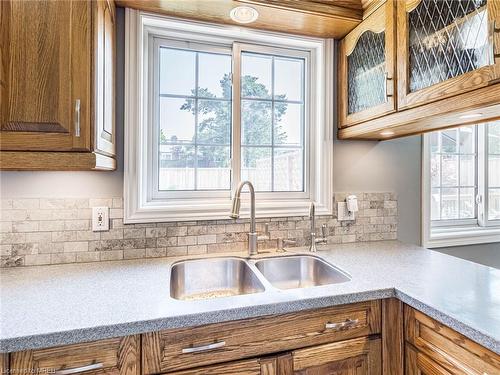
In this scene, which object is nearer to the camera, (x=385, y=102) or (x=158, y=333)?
(x=158, y=333)

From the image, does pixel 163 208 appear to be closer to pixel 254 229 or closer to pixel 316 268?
pixel 254 229

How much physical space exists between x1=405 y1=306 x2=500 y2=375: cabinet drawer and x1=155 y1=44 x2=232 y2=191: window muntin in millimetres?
1091

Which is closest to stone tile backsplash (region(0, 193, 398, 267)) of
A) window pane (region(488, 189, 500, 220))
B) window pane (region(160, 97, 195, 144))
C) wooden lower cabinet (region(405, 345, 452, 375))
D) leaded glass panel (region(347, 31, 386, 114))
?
window pane (region(160, 97, 195, 144))

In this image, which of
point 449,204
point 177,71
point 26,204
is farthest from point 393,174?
point 26,204

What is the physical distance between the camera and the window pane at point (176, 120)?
→ 162 cm

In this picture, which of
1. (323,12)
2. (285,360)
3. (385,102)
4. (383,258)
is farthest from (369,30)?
(285,360)

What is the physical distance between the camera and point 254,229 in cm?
153

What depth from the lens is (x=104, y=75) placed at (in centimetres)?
120

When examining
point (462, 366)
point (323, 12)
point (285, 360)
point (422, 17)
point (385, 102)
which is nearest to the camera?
point (462, 366)

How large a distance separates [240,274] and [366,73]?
48.2 inches

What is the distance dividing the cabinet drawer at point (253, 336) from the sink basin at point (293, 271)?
39 cm

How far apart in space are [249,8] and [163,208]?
1.06 meters

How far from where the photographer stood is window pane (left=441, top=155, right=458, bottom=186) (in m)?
2.11

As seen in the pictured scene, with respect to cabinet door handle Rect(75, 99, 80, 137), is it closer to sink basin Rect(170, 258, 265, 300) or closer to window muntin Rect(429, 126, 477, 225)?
sink basin Rect(170, 258, 265, 300)
